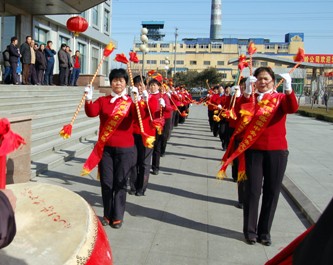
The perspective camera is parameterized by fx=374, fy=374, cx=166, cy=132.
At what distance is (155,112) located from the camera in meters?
5.32

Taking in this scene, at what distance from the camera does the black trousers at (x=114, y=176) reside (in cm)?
409

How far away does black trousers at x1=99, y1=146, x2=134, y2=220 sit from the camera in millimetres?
4090

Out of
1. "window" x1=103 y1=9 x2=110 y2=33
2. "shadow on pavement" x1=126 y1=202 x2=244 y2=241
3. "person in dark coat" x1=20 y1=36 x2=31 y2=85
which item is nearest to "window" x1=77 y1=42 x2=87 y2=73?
"window" x1=103 y1=9 x2=110 y2=33

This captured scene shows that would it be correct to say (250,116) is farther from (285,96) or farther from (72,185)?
(72,185)

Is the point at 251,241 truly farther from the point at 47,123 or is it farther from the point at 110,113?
the point at 47,123

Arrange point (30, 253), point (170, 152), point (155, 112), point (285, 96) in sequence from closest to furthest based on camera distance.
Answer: point (30, 253)
point (285, 96)
point (155, 112)
point (170, 152)

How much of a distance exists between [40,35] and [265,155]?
1704 cm

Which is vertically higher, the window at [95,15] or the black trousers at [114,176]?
the window at [95,15]

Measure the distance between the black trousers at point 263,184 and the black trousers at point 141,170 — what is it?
6.30 feet

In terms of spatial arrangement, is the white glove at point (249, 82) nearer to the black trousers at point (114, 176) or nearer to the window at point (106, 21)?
the black trousers at point (114, 176)

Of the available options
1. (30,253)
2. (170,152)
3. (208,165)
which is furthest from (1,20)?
(30,253)

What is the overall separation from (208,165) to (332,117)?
47.1ft

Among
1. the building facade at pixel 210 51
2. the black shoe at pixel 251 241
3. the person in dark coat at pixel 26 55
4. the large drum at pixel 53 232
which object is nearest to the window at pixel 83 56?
the person in dark coat at pixel 26 55

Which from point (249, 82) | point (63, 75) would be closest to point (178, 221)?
point (249, 82)
